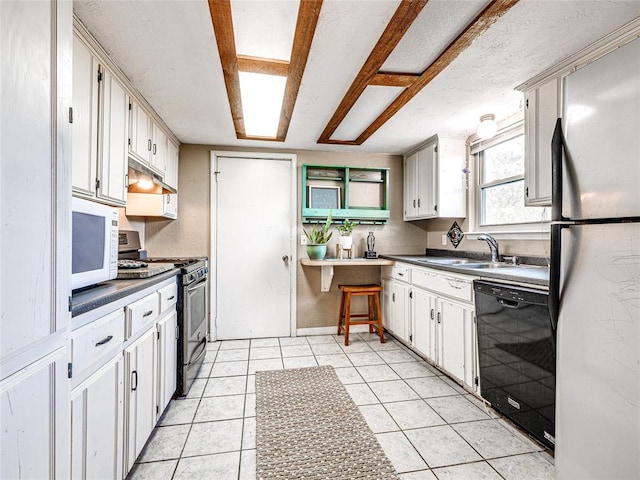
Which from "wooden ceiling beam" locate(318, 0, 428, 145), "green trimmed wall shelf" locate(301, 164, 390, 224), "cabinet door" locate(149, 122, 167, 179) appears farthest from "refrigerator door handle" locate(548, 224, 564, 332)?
"cabinet door" locate(149, 122, 167, 179)

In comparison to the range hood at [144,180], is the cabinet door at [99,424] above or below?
below

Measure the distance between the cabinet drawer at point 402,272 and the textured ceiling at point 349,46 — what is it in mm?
1411

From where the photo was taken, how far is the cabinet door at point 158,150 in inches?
100

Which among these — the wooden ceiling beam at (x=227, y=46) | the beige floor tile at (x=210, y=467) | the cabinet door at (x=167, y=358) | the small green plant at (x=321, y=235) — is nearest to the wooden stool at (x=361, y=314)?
the small green plant at (x=321, y=235)

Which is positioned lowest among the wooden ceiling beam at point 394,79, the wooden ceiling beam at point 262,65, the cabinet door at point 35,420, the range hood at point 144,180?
the cabinet door at point 35,420

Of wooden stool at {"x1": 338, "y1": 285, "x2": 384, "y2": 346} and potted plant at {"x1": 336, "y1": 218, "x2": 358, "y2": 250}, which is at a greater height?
potted plant at {"x1": 336, "y1": 218, "x2": 358, "y2": 250}

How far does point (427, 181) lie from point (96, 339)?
308 cm

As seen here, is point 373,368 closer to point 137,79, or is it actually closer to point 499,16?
point 499,16

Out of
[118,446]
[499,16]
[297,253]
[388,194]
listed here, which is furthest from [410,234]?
[118,446]

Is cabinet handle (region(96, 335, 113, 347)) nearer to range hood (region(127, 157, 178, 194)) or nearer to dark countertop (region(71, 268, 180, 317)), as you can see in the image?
dark countertop (region(71, 268, 180, 317))

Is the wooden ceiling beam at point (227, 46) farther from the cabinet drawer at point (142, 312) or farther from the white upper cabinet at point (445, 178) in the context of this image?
the white upper cabinet at point (445, 178)

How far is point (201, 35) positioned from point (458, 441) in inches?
102

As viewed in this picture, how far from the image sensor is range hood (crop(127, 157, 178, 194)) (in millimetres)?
2219

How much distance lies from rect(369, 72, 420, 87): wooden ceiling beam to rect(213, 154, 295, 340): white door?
5.57 feet
